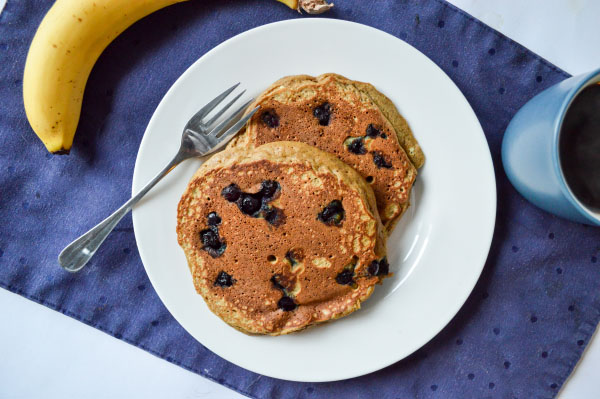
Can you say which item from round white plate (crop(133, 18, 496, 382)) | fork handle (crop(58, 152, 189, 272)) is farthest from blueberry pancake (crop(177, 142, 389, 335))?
fork handle (crop(58, 152, 189, 272))

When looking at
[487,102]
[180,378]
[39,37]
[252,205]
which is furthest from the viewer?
[180,378]

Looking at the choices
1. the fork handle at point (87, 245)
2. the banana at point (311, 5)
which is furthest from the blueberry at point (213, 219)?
the banana at point (311, 5)

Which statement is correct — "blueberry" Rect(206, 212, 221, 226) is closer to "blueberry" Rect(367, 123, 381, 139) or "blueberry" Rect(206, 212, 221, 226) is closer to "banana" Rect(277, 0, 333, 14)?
"blueberry" Rect(367, 123, 381, 139)

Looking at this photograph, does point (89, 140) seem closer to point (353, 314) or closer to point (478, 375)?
point (353, 314)

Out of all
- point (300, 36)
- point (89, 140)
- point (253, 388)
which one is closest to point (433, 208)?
point (300, 36)

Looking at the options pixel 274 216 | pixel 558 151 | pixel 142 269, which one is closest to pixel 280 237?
pixel 274 216

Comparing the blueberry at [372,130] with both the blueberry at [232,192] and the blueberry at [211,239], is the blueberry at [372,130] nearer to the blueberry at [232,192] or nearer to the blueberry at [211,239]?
the blueberry at [232,192]
